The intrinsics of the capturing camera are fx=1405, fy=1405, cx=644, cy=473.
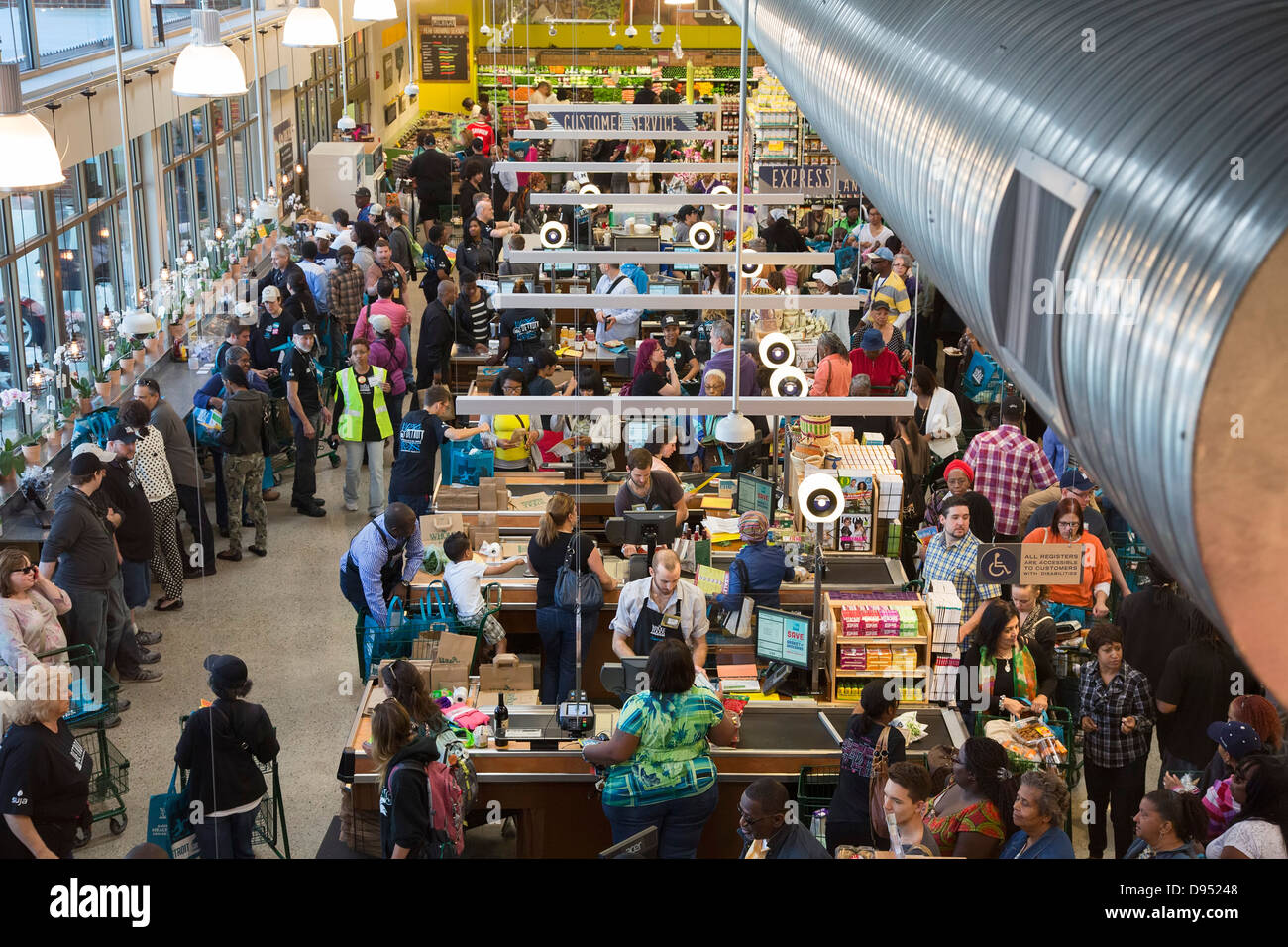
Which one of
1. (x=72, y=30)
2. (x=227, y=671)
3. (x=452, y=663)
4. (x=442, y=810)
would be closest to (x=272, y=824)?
(x=227, y=671)

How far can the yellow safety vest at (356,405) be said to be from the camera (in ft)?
33.3

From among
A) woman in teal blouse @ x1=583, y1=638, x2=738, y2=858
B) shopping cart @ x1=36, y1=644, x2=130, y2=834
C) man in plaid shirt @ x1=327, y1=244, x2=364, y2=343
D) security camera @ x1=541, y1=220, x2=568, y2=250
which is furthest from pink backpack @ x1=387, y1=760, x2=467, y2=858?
man in plaid shirt @ x1=327, y1=244, x2=364, y2=343

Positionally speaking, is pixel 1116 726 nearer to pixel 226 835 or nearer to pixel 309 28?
pixel 226 835

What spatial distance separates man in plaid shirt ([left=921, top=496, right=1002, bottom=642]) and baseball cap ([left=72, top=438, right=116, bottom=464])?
4.54m

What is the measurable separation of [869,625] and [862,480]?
171cm

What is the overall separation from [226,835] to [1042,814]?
328 centimetres

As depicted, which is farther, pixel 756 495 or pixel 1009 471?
pixel 1009 471

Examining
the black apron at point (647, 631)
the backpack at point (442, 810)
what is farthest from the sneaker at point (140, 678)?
the backpack at point (442, 810)

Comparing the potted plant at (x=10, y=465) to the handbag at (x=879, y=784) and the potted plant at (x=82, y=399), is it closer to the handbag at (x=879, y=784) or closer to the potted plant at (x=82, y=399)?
the potted plant at (x=82, y=399)

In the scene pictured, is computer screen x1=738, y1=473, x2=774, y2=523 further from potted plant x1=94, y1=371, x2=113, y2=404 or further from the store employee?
potted plant x1=94, y1=371, x2=113, y2=404

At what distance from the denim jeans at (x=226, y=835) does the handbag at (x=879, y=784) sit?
8.35 ft

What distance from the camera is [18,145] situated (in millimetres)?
4949

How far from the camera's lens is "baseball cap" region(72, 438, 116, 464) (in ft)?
25.1
